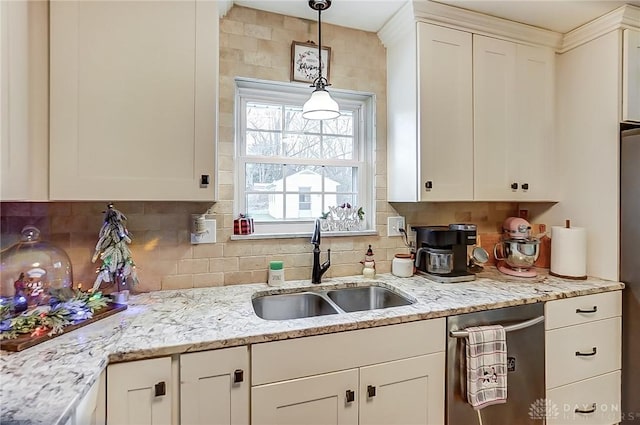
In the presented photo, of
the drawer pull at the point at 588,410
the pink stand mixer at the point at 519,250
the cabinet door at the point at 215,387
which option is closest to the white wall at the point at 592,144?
the pink stand mixer at the point at 519,250

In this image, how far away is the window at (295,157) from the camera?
1.91 m

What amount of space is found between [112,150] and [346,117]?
1348mm

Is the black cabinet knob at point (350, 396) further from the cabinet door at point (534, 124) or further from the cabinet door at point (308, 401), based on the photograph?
the cabinet door at point (534, 124)

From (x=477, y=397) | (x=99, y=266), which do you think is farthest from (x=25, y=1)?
(x=477, y=397)

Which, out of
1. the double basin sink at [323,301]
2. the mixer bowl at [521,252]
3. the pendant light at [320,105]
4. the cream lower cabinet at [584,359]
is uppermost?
the pendant light at [320,105]

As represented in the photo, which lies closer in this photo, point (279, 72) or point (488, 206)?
point (279, 72)

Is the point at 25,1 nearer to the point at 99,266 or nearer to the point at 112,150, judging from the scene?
the point at 112,150

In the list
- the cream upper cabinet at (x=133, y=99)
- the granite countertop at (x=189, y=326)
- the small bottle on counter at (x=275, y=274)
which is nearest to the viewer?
the granite countertop at (x=189, y=326)

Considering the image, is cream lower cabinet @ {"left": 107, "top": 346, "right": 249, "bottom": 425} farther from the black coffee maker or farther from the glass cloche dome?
the black coffee maker

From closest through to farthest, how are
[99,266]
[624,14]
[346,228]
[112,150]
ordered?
[112,150] < [99,266] < [624,14] < [346,228]

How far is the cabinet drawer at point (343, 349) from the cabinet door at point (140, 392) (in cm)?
28

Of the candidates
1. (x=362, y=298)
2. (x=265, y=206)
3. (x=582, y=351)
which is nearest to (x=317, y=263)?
(x=362, y=298)

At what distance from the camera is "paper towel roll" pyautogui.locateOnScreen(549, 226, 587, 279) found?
1.90 meters

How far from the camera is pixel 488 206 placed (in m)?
2.33
